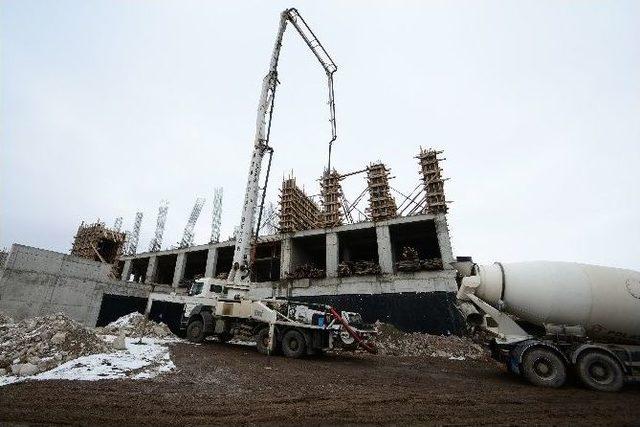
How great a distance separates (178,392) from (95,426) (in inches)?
87.1

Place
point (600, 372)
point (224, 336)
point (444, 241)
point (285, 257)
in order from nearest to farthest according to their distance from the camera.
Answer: point (600, 372) → point (224, 336) → point (444, 241) → point (285, 257)

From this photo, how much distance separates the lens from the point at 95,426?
484 cm

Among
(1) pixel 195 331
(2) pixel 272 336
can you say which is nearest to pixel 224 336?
(1) pixel 195 331

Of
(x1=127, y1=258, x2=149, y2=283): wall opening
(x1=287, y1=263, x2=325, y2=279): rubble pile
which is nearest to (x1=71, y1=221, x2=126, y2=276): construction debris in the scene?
(x1=127, y1=258, x2=149, y2=283): wall opening

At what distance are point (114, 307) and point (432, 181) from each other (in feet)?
92.3

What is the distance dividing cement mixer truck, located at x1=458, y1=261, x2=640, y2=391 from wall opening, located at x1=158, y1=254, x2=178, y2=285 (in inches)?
1392

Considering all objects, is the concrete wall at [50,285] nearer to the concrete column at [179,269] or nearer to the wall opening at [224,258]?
the concrete column at [179,269]

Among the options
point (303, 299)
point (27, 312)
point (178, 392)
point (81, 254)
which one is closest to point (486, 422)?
point (178, 392)

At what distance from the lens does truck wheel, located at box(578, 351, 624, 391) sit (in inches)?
323

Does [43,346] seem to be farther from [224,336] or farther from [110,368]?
[224,336]

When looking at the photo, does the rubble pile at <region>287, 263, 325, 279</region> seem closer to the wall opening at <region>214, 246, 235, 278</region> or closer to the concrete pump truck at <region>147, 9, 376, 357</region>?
the wall opening at <region>214, 246, 235, 278</region>

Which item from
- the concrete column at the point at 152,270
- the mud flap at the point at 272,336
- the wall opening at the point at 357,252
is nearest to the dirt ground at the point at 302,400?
the mud flap at the point at 272,336

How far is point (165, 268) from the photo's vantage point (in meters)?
43.6

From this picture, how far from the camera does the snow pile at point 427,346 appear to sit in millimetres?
16938
